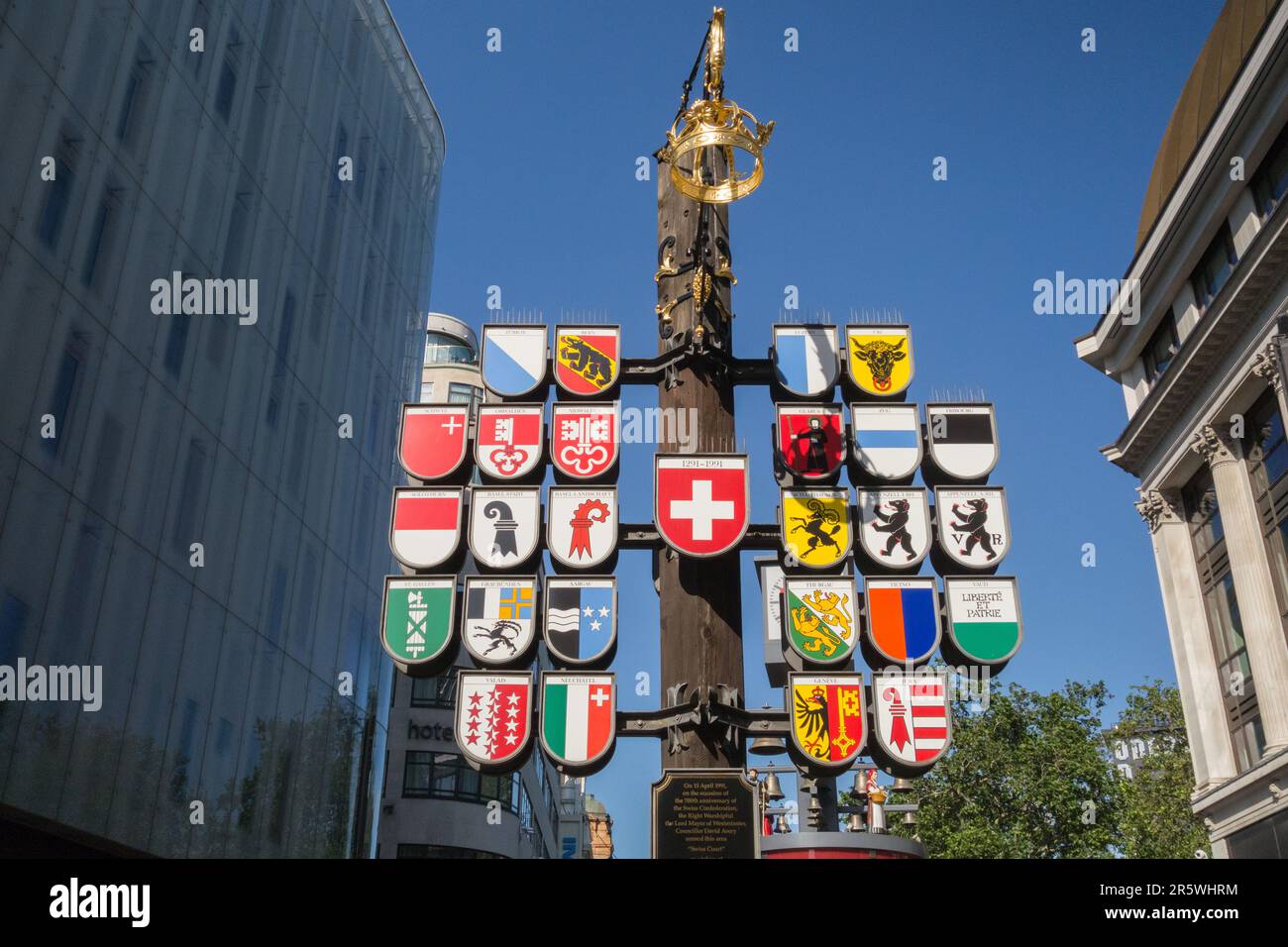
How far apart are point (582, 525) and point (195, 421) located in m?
18.2

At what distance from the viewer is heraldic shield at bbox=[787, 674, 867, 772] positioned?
9.90 m

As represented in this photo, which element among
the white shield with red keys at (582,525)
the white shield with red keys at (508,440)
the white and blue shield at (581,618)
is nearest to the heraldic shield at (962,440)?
the white shield with red keys at (582,525)

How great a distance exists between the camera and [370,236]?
39094mm

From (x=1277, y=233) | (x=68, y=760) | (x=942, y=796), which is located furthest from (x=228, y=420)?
(x=942, y=796)

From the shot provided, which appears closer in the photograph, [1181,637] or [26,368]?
[26,368]

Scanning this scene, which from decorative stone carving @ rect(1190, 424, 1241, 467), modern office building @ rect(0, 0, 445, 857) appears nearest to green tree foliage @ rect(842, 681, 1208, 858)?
decorative stone carving @ rect(1190, 424, 1241, 467)

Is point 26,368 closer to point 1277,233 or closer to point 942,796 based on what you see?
point 1277,233

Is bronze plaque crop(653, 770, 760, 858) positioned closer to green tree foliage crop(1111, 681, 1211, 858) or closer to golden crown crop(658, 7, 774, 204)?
golden crown crop(658, 7, 774, 204)

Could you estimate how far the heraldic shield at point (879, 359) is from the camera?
12.0m

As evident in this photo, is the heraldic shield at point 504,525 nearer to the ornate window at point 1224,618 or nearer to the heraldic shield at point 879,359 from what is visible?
the heraldic shield at point 879,359

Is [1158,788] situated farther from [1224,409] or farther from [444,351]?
[444,351]

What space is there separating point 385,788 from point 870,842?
43.9 m

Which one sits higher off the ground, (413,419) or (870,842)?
(413,419)
